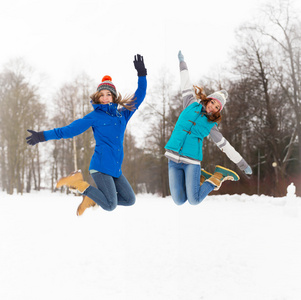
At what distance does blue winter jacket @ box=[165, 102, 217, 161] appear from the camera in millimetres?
3510

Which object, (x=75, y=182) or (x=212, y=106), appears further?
(x=212, y=106)

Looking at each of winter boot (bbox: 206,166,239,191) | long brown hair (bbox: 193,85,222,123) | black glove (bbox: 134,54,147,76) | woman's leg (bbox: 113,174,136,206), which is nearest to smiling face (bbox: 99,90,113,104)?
black glove (bbox: 134,54,147,76)

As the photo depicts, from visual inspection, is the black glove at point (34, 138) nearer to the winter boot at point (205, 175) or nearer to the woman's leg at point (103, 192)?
the woman's leg at point (103, 192)

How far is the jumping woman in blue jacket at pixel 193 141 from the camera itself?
347cm

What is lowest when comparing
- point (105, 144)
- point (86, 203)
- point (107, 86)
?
point (86, 203)

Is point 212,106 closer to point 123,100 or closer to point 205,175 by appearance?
point 205,175

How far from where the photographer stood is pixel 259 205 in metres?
15.6

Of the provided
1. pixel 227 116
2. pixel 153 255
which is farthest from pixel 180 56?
pixel 153 255

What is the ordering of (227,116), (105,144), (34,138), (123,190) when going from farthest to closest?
1. (227,116)
2. (123,190)
3. (105,144)
4. (34,138)

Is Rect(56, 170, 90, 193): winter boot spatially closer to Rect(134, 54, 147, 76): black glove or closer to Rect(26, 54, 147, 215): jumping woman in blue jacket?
Rect(26, 54, 147, 215): jumping woman in blue jacket

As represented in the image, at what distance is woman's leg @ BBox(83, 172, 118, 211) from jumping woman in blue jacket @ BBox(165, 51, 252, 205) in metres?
0.84

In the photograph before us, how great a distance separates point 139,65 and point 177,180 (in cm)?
148

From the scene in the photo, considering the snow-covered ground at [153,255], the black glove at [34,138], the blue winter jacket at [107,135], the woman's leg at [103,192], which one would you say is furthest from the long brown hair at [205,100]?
the snow-covered ground at [153,255]

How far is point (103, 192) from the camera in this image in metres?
3.18
